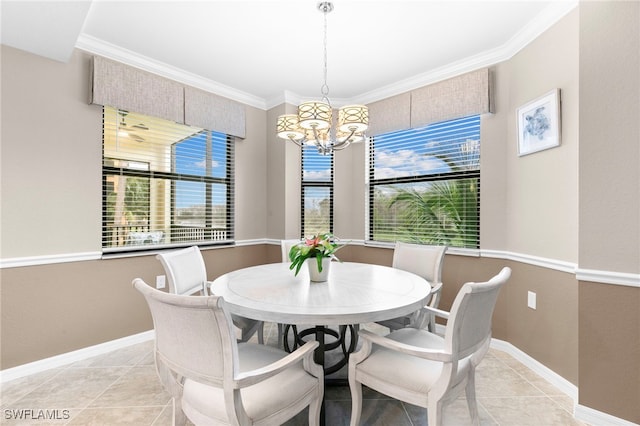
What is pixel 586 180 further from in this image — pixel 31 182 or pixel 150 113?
pixel 31 182

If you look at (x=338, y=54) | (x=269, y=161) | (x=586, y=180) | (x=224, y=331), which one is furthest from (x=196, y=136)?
(x=586, y=180)

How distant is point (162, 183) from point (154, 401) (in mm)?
1978

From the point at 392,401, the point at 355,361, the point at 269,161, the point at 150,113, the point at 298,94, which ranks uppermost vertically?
the point at 298,94

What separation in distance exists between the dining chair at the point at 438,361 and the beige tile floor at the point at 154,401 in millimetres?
396

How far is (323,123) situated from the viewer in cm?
195

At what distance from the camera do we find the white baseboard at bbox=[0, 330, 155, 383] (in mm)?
2178

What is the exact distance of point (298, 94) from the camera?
3646 mm

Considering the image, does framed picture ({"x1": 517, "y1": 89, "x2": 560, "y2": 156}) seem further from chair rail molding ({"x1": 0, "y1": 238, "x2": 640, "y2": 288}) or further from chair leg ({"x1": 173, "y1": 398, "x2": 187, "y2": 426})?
chair leg ({"x1": 173, "y1": 398, "x2": 187, "y2": 426})

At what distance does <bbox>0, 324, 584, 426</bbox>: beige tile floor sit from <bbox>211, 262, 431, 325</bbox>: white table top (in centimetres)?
75

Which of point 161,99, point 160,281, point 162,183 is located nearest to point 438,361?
point 160,281

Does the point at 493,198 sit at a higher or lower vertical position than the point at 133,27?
lower

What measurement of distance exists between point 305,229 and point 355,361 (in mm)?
2448

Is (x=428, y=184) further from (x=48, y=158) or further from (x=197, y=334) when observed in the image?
(x=48, y=158)

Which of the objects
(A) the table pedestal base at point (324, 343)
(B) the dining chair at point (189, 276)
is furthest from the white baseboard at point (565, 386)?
(B) the dining chair at point (189, 276)
